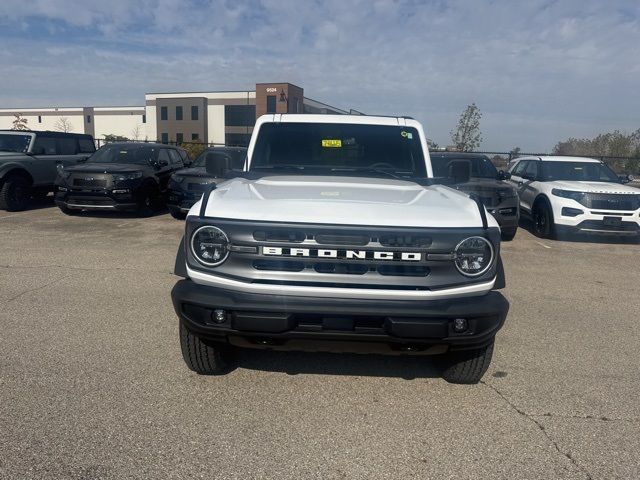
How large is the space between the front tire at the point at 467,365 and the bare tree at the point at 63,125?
82.5 metres

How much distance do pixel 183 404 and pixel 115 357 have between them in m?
0.99

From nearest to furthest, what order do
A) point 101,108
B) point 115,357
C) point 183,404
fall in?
point 183,404
point 115,357
point 101,108

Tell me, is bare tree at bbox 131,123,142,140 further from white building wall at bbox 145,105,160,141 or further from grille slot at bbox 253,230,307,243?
grille slot at bbox 253,230,307,243

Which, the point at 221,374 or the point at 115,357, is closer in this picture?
the point at 221,374

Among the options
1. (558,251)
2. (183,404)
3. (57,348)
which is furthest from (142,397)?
(558,251)

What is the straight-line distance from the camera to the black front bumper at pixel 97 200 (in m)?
10.5

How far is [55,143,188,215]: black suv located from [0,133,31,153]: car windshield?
1742 mm

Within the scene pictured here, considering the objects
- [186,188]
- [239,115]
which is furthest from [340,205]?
[239,115]

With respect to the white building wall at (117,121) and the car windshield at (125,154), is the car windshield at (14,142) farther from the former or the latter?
the white building wall at (117,121)

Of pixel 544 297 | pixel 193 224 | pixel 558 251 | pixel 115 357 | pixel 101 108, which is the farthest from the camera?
pixel 101 108

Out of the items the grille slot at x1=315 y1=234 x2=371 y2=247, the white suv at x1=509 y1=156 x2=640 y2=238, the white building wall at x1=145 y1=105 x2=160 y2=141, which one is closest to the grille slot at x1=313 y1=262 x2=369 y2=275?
the grille slot at x1=315 y1=234 x2=371 y2=247

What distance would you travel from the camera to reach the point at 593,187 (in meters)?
9.70

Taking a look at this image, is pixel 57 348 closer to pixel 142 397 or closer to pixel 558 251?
pixel 142 397

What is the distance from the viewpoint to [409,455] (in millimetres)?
2779
